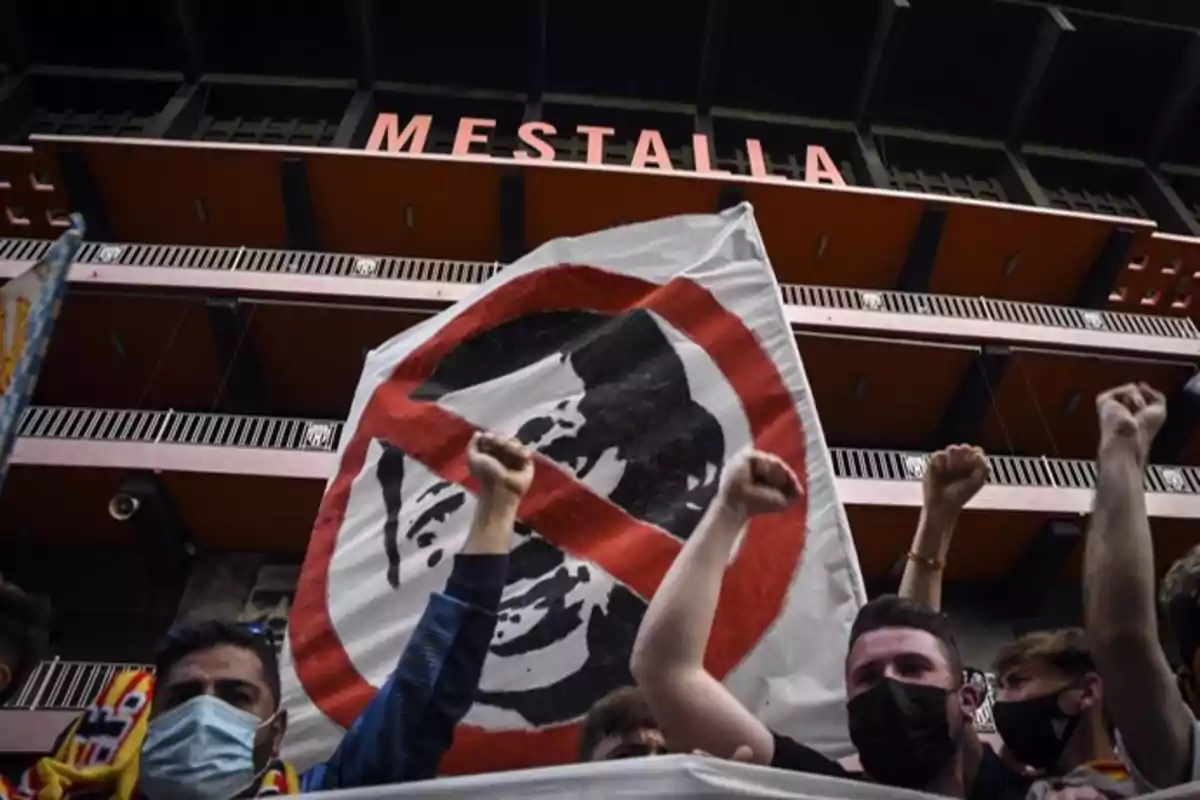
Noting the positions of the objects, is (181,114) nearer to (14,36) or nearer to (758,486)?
(14,36)

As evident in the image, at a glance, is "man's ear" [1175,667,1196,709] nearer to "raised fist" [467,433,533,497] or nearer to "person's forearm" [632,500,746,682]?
"person's forearm" [632,500,746,682]

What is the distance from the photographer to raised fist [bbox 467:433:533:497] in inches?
114

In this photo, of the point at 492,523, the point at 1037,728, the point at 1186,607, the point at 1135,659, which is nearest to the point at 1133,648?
the point at 1135,659

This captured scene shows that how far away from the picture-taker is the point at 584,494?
4512mm

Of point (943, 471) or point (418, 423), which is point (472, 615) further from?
point (418, 423)

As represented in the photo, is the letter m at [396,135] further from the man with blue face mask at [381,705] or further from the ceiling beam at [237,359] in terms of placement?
the man with blue face mask at [381,705]

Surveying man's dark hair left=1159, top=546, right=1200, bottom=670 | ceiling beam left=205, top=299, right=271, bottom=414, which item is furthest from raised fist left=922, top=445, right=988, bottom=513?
ceiling beam left=205, top=299, right=271, bottom=414

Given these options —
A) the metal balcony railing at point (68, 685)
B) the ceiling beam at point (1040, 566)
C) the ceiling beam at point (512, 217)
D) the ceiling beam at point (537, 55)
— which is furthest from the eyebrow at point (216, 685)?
the ceiling beam at point (537, 55)

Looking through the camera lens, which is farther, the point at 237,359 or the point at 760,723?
the point at 237,359

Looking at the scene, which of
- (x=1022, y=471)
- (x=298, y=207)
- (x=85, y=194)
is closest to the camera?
(x=1022, y=471)

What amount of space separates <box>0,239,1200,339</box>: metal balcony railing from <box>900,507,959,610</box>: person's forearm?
449 inches

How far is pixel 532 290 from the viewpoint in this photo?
5270 mm

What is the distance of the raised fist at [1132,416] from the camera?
256 cm

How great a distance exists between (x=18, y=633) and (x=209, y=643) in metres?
0.97
